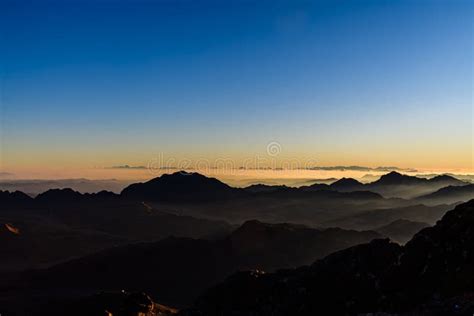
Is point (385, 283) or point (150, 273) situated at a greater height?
point (385, 283)

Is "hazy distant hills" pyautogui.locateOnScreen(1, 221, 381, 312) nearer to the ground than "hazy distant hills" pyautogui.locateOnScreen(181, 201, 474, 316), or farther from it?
nearer to the ground

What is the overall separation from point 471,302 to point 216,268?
515 feet

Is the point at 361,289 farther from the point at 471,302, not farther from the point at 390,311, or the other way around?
the point at 471,302

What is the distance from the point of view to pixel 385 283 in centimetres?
5638

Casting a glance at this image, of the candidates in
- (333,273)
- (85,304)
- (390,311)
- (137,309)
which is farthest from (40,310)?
(390,311)

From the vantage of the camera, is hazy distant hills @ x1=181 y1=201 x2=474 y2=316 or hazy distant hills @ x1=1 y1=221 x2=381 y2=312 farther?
hazy distant hills @ x1=1 y1=221 x2=381 y2=312

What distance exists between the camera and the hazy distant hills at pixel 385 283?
47250 mm

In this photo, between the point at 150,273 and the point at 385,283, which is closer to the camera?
the point at 385,283

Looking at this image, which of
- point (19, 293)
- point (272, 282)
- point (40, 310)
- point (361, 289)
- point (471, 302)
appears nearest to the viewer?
point (471, 302)

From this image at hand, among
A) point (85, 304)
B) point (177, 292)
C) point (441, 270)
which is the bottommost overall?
point (177, 292)

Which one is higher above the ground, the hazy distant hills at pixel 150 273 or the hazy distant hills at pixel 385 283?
the hazy distant hills at pixel 385 283

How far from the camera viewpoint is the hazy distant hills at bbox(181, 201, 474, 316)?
155 feet

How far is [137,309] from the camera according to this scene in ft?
267

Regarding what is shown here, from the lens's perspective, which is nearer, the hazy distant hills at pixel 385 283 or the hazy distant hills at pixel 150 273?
the hazy distant hills at pixel 385 283
